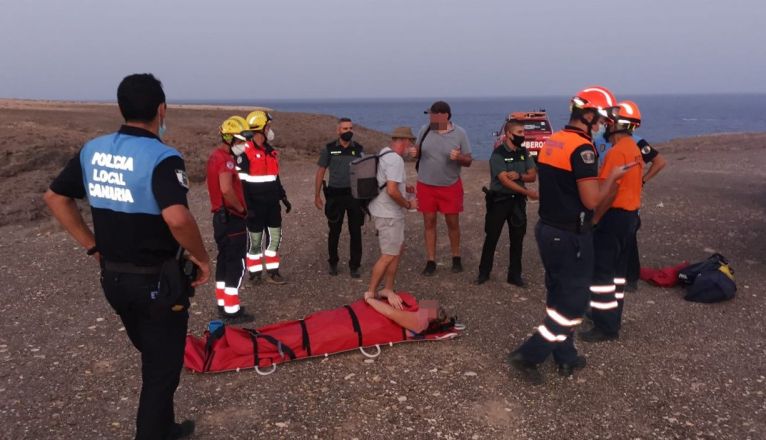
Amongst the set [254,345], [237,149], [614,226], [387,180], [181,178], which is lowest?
[254,345]

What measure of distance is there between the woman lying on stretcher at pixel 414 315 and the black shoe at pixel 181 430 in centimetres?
208

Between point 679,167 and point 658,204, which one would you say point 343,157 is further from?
point 679,167

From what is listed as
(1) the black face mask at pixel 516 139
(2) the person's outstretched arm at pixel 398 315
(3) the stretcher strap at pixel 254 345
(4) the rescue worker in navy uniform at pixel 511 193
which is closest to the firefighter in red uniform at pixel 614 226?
(4) the rescue worker in navy uniform at pixel 511 193

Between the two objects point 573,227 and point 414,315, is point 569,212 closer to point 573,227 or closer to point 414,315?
point 573,227

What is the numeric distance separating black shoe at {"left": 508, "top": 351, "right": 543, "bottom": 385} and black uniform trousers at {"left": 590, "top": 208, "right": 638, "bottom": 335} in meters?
1.16

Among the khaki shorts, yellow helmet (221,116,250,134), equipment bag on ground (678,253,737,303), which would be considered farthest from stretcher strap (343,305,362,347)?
equipment bag on ground (678,253,737,303)

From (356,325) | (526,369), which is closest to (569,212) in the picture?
(526,369)

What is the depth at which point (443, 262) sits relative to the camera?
8.59 metres

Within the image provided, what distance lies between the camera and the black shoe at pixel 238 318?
6297mm

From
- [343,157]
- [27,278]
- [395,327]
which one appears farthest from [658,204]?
[27,278]

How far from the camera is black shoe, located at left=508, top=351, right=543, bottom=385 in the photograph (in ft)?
16.0

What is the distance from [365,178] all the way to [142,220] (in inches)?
125

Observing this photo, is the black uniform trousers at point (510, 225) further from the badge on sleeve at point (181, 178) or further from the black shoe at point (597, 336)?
the badge on sleeve at point (181, 178)

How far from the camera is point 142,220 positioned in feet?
10.4
